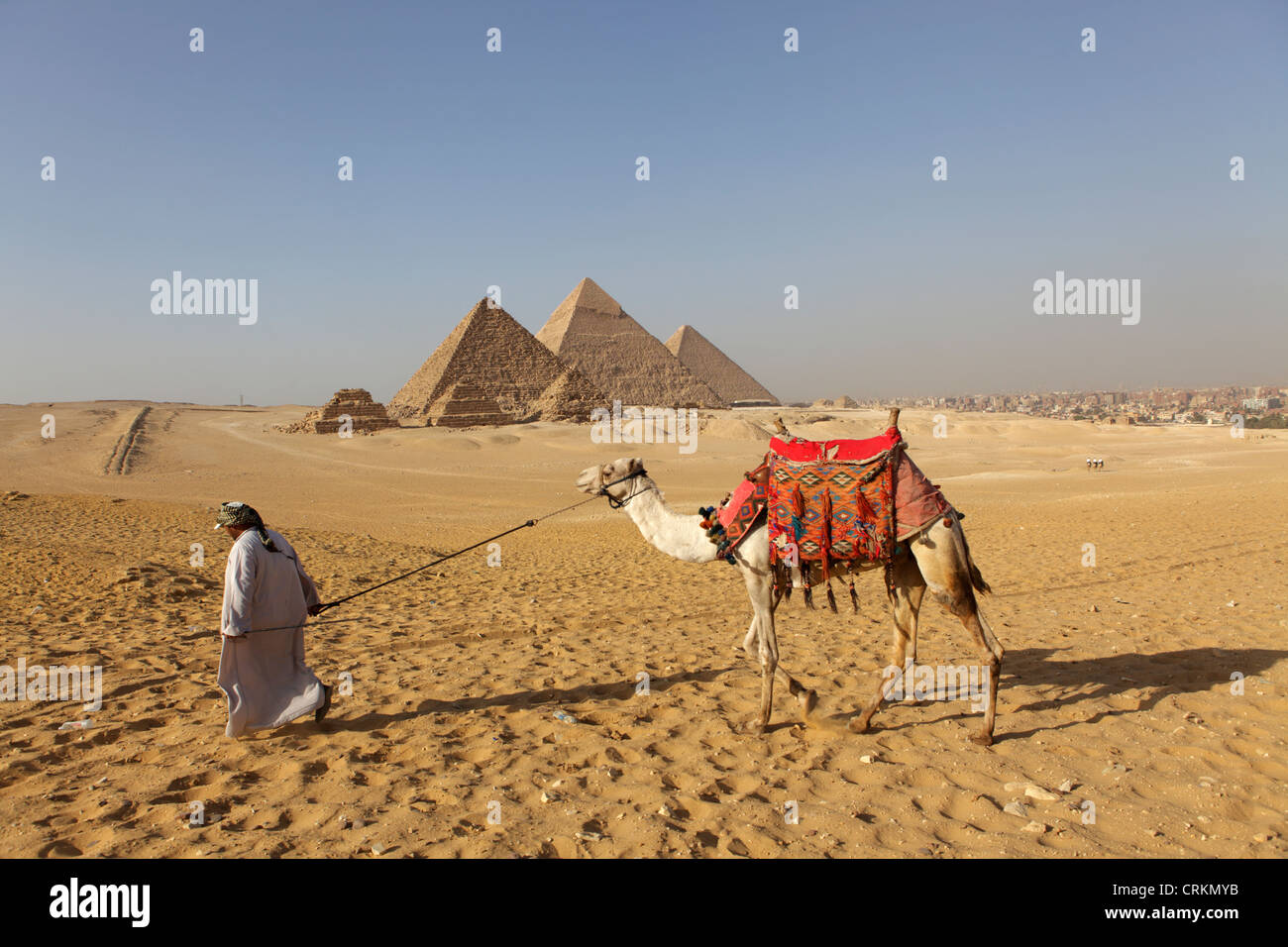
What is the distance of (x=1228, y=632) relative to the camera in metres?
6.10

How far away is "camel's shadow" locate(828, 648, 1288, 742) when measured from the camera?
4.55 metres

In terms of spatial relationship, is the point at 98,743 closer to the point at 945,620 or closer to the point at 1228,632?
the point at 945,620

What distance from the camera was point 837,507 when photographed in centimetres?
421

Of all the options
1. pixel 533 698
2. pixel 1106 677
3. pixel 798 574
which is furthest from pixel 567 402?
pixel 798 574

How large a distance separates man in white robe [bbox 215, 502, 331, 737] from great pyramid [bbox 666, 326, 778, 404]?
127m

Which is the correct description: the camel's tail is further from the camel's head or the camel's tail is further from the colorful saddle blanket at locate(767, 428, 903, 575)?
the camel's head

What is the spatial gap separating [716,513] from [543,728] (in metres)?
1.65

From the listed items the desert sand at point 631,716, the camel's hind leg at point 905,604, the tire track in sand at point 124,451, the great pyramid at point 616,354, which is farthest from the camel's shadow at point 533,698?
the great pyramid at point 616,354

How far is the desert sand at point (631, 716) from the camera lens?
3.12 metres

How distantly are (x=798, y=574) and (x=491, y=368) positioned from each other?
3050 inches

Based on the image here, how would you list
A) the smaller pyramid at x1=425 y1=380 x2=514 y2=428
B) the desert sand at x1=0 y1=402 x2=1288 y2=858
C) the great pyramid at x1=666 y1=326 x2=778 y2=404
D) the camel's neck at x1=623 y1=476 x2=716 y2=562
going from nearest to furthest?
the desert sand at x1=0 y1=402 x2=1288 y2=858 → the camel's neck at x1=623 y1=476 x2=716 y2=562 → the smaller pyramid at x1=425 y1=380 x2=514 y2=428 → the great pyramid at x1=666 y1=326 x2=778 y2=404

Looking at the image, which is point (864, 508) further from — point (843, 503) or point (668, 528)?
point (668, 528)

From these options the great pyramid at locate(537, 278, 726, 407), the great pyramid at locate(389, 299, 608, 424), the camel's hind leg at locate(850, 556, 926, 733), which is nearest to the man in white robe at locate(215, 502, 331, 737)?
the camel's hind leg at locate(850, 556, 926, 733)
